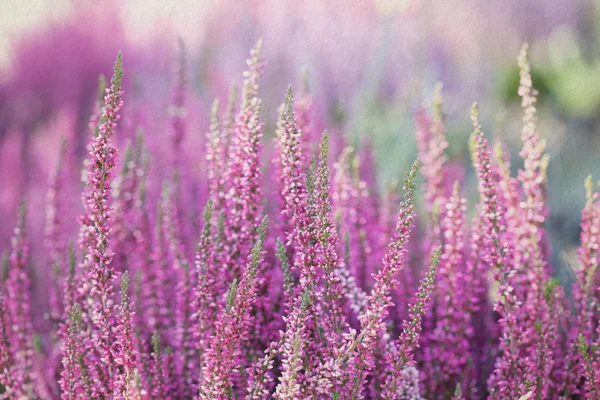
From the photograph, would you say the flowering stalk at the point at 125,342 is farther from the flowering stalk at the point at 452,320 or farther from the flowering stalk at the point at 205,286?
the flowering stalk at the point at 452,320

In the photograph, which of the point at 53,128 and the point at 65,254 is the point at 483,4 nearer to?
the point at 53,128

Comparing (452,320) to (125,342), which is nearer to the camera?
(125,342)

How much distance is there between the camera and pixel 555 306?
4.37 feet

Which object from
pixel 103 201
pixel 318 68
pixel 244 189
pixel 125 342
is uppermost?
pixel 318 68

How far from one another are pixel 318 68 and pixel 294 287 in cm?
245

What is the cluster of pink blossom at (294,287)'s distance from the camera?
106 cm

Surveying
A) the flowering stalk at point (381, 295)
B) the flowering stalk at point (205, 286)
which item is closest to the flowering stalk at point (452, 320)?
the flowering stalk at point (381, 295)

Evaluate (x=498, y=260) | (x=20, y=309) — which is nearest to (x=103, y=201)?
(x=20, y=309)

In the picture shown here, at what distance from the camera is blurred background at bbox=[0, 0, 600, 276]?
2.76 metres

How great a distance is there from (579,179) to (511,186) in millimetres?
1829

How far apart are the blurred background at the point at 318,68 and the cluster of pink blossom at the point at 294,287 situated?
2.56 ft

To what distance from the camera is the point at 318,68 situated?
139 inches

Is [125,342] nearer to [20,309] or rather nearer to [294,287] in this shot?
[294,287]

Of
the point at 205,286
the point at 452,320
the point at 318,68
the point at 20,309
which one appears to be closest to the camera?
the point at 205,286
